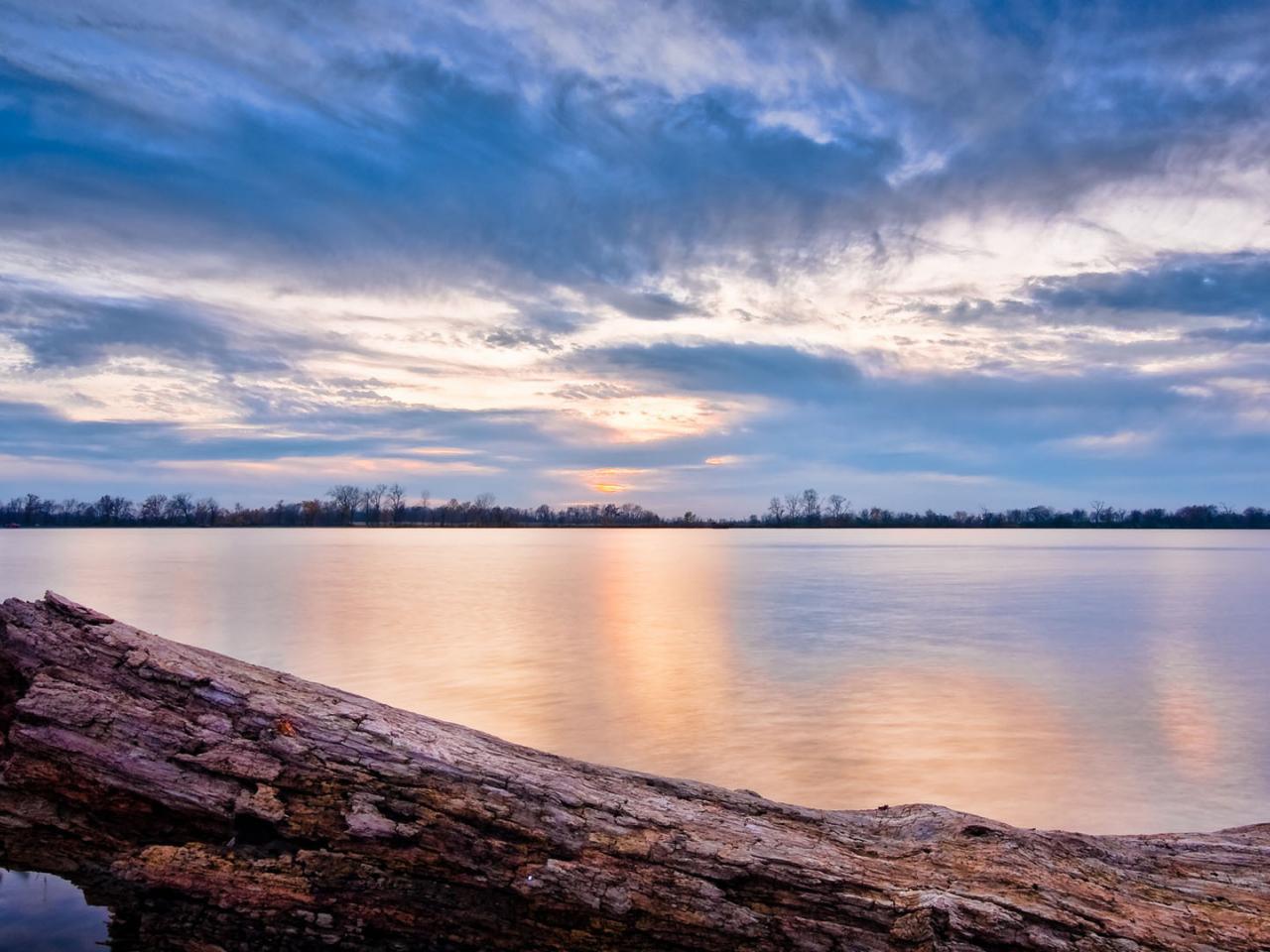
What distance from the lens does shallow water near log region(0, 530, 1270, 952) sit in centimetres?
868

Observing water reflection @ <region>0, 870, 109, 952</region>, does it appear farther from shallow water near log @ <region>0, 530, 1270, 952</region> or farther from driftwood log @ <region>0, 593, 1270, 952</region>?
driftwood log @ <region>0, 593, 1270, 952</region>

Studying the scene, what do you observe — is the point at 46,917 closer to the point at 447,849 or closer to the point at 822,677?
the point at 447,849

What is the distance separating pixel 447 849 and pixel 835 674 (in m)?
12.0

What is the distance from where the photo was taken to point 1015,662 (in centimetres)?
1579

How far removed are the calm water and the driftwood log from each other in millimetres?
4595

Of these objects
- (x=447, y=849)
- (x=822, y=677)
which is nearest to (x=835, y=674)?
(x=822, y=677)

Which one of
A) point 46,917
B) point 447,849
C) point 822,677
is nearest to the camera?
point 447,849

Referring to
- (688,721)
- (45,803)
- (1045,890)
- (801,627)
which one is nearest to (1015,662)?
(801,627)

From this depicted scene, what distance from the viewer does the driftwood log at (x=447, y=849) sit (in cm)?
338

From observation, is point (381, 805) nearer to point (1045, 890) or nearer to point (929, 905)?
point (929, 905)

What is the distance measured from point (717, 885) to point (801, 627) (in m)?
17.6

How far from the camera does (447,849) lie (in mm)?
3666

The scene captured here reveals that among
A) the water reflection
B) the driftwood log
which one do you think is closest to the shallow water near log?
the water reflection

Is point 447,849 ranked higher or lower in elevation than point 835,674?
higher
